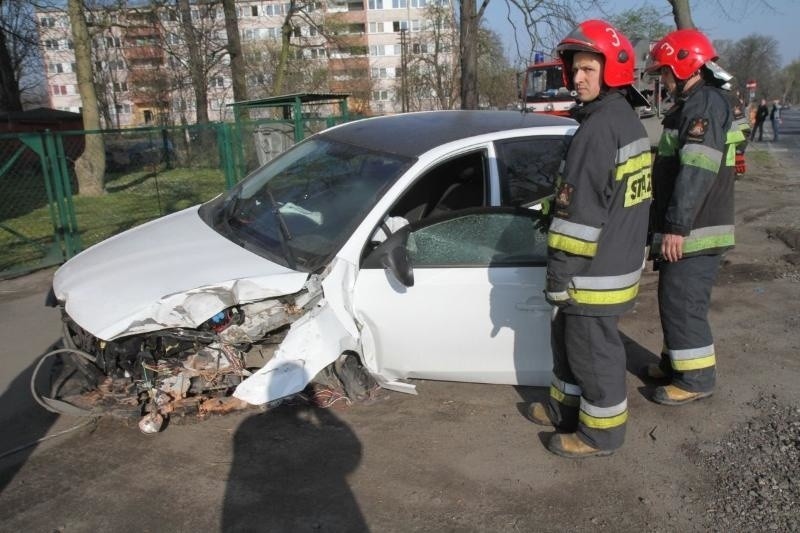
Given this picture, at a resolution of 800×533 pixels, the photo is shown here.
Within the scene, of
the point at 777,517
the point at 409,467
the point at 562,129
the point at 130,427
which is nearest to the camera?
the point at 777,517

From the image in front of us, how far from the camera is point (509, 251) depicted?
331 cm

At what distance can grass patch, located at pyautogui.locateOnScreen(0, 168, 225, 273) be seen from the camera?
7793 millimetres

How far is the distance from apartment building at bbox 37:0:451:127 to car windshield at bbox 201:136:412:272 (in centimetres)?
1323

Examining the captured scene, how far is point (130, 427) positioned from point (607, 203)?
Answer: 271cm

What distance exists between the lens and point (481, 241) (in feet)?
10.9

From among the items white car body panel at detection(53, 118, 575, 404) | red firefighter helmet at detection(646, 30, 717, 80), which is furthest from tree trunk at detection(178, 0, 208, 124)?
red firefighter helmet at detection(646, 30, 717, 80)

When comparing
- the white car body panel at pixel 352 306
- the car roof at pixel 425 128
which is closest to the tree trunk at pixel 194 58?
the car roof at pixel 425 128

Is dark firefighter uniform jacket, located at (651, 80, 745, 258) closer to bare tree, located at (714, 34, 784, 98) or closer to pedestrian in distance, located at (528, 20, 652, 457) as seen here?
pedestrian in distance, located at (528, 20, 652, 457)

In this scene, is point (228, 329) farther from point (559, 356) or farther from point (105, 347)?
point (559, 356)

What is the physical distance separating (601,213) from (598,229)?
2.8 inches

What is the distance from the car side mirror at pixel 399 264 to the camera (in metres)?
3.00

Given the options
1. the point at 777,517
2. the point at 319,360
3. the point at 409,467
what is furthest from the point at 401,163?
the point at 777,517

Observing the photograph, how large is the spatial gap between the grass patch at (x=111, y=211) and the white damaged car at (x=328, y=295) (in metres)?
4.85

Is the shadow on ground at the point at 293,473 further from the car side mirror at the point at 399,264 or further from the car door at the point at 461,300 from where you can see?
the car side mirror at the point at 399,264
